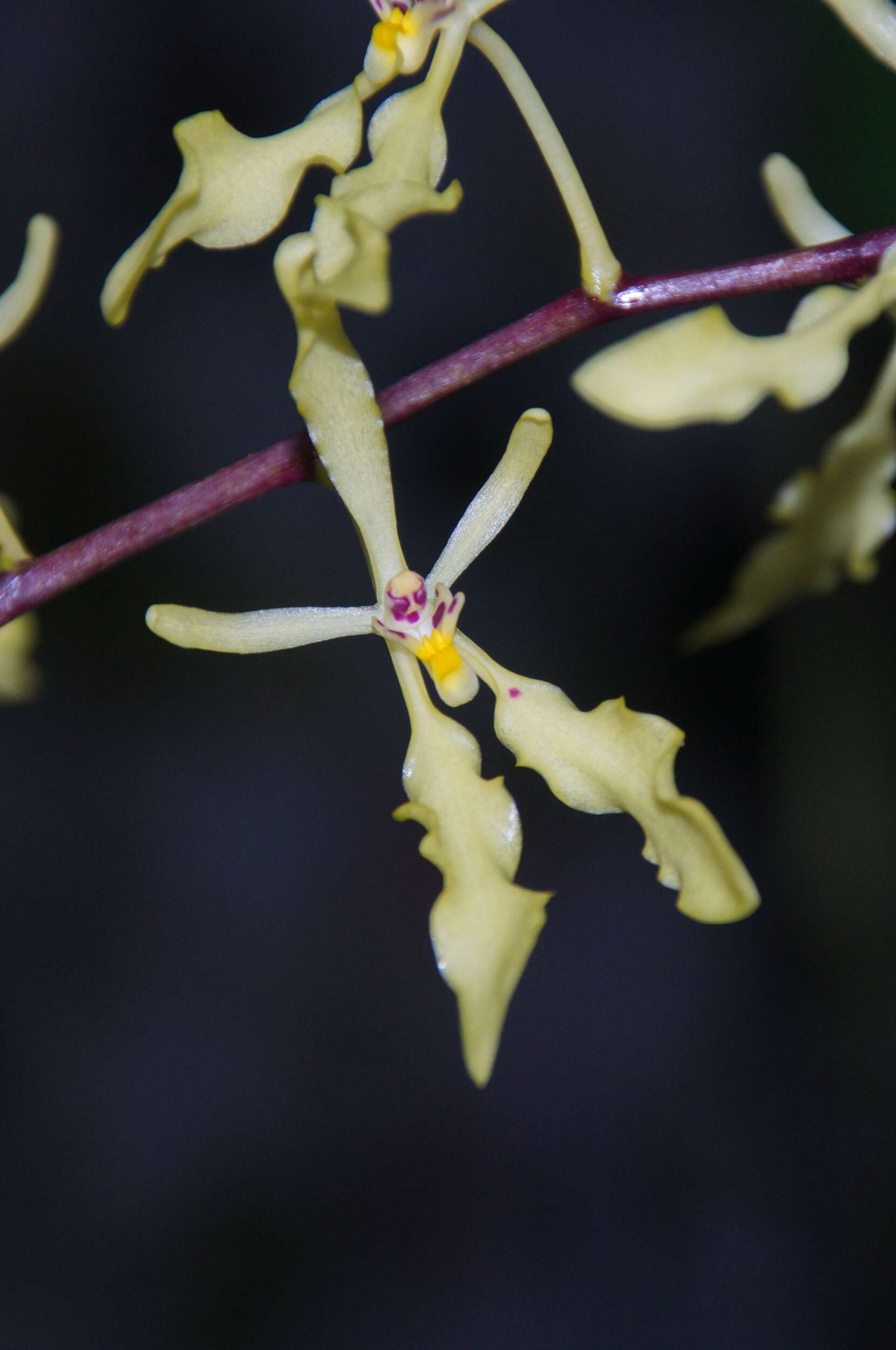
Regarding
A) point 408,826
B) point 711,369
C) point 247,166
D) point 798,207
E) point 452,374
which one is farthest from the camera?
point 408,826

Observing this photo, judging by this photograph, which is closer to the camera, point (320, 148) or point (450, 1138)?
point (320, 148)

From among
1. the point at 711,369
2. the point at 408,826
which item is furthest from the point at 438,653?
the point at 408,826

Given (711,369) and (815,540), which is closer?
(711,369)

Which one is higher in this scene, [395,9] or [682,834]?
[395,9]

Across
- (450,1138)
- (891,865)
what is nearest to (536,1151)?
(450,1138)

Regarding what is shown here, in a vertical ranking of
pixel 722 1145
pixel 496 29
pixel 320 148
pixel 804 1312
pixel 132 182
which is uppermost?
pixel 496 29

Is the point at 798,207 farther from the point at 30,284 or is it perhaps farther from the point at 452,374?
the point at 30,284

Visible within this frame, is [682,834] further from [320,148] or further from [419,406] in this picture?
[320,148]
